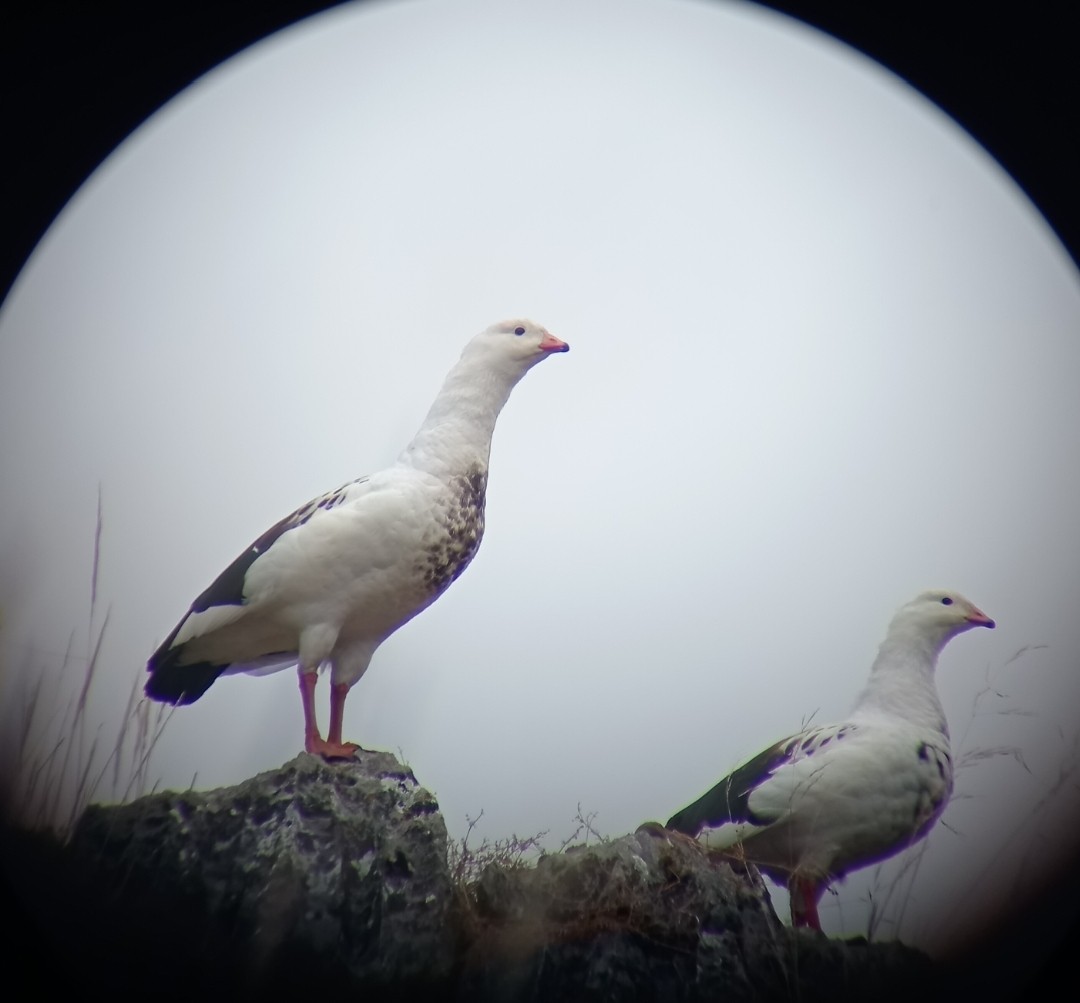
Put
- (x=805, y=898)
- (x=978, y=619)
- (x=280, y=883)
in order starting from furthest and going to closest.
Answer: (x=978, y=619), (x=805, y=898), (x=280, y=883)

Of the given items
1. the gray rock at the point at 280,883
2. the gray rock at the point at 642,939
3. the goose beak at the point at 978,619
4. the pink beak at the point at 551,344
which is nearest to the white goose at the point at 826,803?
the gray rock at the point at 642,939

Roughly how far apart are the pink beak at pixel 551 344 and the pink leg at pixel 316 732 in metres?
0.97

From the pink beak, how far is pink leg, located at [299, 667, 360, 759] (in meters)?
0.97

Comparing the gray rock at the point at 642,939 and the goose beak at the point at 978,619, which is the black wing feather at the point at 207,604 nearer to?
the gray rock at the point at 642,939

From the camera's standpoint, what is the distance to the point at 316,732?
2.36 metres

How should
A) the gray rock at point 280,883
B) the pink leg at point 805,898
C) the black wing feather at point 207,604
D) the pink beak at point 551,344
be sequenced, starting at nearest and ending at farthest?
1. the gray rock at point 280,883
2. the pink leg at point 805,898
3. the black wing feather at point 207,604
4. the pink beak at point 551,344

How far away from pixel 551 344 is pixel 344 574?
2.56 feet

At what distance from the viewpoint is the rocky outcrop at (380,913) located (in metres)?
2.07

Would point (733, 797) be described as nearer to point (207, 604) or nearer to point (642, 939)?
point (642, 939)

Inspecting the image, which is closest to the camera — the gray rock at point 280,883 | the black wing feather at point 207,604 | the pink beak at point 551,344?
the gray rock at point 280,883

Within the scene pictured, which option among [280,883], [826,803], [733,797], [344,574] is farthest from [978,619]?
[280,883]

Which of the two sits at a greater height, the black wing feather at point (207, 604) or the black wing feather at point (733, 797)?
the black wing feather at point (207, 604)

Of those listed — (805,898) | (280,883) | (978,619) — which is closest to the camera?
(280,883)

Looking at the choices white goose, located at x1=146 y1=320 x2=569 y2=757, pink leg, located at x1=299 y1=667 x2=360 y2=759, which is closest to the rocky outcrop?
pink leg, located at x1=299 y1=667 x2=360 y2=759
